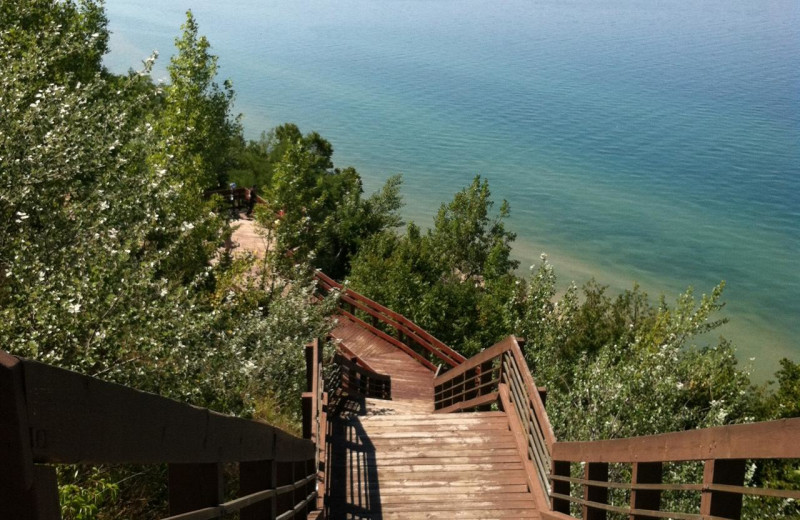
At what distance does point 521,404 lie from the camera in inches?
370

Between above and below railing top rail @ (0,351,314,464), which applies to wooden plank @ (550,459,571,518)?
below

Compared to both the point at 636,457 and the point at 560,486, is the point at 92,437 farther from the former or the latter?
the point at 560,486

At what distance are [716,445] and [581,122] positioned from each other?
73692mm

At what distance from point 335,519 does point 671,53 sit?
104722mm

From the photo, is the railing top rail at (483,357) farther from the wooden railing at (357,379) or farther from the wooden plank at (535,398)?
the wooden railing at (357,379)

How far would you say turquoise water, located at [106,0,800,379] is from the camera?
1996 inches

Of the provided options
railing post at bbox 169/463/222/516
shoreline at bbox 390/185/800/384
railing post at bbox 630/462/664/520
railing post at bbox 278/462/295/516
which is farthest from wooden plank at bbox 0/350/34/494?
shoreline at bbox 390/185/800/384

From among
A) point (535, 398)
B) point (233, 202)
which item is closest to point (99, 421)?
point (535, 398)

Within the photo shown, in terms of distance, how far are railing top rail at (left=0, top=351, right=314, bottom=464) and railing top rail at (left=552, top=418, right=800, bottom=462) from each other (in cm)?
171

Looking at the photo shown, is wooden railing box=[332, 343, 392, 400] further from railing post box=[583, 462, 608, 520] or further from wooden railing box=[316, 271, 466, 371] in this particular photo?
railing post box=[583, 462, 608, 520]

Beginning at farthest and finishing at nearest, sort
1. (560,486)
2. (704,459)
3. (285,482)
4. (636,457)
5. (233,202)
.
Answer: (233,202)
(560,486)
(285,482)
(636,457)
(704,459)

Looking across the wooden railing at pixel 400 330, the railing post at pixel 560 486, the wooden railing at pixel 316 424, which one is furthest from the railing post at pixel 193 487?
the wooden railing at pixel 400 330

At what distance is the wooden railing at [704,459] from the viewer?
2604 mm

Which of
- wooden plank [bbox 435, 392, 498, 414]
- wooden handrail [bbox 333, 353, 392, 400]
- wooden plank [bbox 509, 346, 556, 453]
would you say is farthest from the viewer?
wooden handrail [bbox 333, 353, 392, 400]
